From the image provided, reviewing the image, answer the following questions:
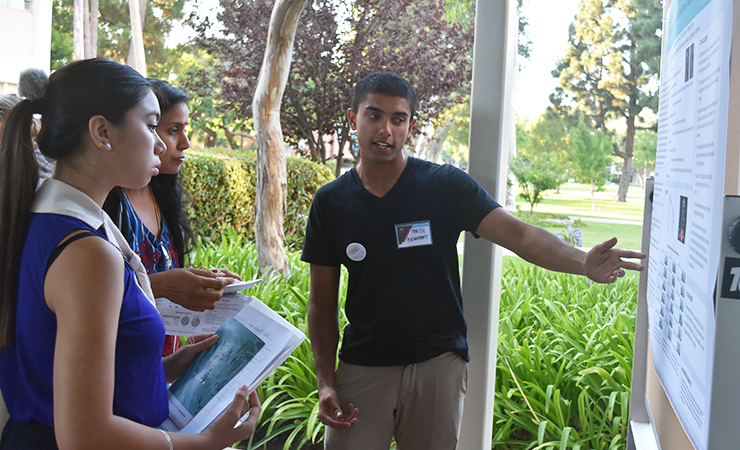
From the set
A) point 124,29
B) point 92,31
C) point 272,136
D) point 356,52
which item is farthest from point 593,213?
point 124,29

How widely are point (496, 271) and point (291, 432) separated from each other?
1.18 meters

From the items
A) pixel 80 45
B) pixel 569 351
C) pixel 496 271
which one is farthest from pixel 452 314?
pixel 80 45

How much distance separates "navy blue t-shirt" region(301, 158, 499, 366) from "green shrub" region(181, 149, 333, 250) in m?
3.38

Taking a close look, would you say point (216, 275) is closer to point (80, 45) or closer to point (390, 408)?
point (390, 408)

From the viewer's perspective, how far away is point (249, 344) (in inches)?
47.4

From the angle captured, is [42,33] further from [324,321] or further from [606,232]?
[324,321]

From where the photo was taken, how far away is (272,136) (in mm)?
3928

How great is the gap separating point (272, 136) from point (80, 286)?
3.18 metres

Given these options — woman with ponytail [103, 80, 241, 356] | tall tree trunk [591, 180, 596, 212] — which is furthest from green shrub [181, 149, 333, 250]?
woman with ponytail [103, 80, 241, 356]

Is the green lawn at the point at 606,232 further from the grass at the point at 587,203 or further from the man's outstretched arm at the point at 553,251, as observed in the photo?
the man's outstretched arm at the point at 553,251

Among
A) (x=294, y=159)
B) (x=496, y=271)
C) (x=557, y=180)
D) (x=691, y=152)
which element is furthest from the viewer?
(x=294, y=159)

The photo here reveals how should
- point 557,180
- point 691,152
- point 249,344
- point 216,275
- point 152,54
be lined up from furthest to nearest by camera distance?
1. point 152,54
2. point 557,180
3. point 216,275
4. point 249,344
5. point 691,152

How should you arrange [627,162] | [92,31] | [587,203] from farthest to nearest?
1. [92,31]
2. [587,203]
3. [627,162]

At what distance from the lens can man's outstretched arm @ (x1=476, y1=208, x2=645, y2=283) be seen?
126cm
